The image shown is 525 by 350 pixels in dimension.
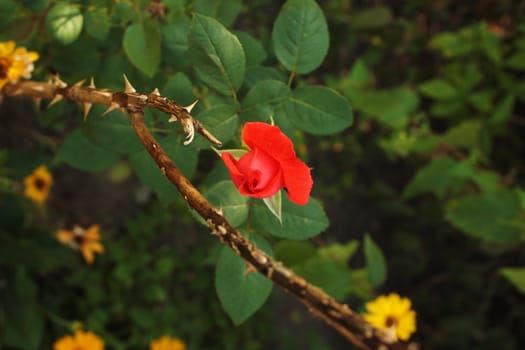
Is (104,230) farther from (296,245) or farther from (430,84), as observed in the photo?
(430,84)

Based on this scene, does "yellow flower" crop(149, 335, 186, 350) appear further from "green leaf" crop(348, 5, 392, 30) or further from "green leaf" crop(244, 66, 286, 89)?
"green leaf" crop(348, 5, 392, 30)

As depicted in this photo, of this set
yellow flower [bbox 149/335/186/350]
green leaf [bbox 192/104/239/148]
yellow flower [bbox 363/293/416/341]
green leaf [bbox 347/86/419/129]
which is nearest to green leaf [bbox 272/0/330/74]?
green leaf [bbox 192/104/239/148]

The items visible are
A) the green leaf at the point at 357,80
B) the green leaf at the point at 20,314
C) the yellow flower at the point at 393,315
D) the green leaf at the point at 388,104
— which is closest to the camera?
the yellow flower at the point at 393,315

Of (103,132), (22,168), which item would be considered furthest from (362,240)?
(103,132)

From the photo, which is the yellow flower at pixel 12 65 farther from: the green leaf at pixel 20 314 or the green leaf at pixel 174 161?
the green leaf at pixel 20 314

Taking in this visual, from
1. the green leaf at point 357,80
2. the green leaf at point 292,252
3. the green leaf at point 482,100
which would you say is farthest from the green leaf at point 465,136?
the green leaf at point 292,252

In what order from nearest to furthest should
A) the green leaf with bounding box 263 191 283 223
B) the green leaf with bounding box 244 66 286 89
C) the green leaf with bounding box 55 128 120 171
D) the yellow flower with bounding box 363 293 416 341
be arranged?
the green leaf with bounding box 263 191 283 223
the green leaf with bounding box 244 66 286 89
the green leaf with bounding box 55 128 120 171
the yellow flower with bounding box 363 293 416 341

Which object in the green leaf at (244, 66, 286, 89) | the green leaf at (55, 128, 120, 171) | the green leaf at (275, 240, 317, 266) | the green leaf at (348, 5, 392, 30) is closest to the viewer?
the green leaf at (244, 66, 286, 89)
